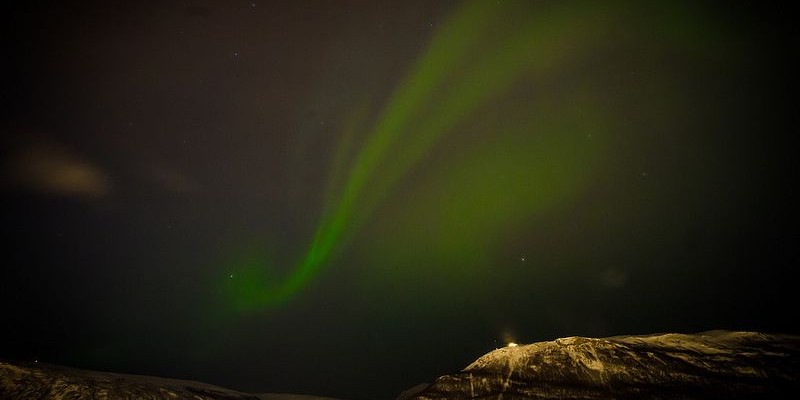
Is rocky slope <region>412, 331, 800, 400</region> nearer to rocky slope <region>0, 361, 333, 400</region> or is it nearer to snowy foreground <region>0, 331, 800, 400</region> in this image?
snowy foreground <region>0, 331, 800, 400</region>

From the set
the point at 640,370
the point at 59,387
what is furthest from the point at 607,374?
the point at 59,387

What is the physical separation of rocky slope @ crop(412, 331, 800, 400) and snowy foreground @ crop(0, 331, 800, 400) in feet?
0.26

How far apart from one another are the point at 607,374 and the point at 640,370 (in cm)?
350

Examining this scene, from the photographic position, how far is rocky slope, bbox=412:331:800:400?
30562 mm

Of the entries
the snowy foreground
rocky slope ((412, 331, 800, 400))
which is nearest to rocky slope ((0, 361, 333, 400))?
the snowy foreground

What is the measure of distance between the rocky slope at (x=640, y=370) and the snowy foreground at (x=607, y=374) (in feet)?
0.26

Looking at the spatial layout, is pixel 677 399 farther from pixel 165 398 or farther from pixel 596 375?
pixel 165 398

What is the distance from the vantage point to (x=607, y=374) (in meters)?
35.8

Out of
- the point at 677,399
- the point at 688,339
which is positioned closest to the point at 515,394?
the point at 677,399

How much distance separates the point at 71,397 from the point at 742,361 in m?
76.1

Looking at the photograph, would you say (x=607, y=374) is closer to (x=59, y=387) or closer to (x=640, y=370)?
(x=640, y=370)

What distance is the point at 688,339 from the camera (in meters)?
41.4

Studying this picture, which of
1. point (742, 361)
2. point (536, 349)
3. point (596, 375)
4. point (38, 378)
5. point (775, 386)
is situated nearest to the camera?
point (775, 386)

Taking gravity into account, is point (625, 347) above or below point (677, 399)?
above
